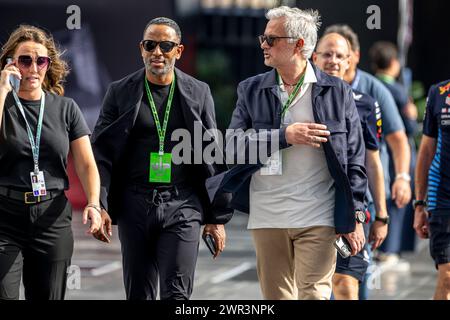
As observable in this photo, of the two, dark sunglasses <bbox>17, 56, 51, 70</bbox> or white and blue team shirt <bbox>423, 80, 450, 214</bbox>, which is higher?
dark sunglasses <bbox>17, 56, 51, 70</bbox>

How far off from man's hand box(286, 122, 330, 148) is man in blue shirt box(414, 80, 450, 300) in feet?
4.05

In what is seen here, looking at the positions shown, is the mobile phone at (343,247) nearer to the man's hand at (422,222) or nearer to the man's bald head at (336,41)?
the man's hand at (422,222)

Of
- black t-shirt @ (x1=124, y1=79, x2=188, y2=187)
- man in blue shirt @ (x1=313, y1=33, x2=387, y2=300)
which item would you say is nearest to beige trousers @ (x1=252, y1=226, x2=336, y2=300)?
black t-shirt @ (x1=124, y1=79, x2=188, y2=187)

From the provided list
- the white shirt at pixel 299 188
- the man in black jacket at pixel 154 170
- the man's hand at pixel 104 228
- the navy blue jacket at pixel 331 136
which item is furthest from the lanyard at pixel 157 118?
the white shirt at pixel 299 188

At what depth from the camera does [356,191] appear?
657cm

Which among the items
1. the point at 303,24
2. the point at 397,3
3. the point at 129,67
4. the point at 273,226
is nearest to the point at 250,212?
the point at 273,226

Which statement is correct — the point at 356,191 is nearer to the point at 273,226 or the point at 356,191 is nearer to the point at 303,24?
the point at 273,226

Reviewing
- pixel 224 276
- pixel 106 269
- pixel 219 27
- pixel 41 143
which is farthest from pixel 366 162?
pixel 219 27

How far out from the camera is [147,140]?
6629 millimetres

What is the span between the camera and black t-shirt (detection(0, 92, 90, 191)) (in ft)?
20.4

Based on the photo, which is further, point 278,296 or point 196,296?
point 196,296

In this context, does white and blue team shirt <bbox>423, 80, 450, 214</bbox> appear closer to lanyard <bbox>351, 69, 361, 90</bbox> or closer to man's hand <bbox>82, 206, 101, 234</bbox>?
lanyard <bbox>351, 69, 361, 90</bbox>

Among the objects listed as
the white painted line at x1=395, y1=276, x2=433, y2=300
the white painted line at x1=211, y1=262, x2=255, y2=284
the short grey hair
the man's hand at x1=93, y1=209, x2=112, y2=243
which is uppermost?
the short grey hair
